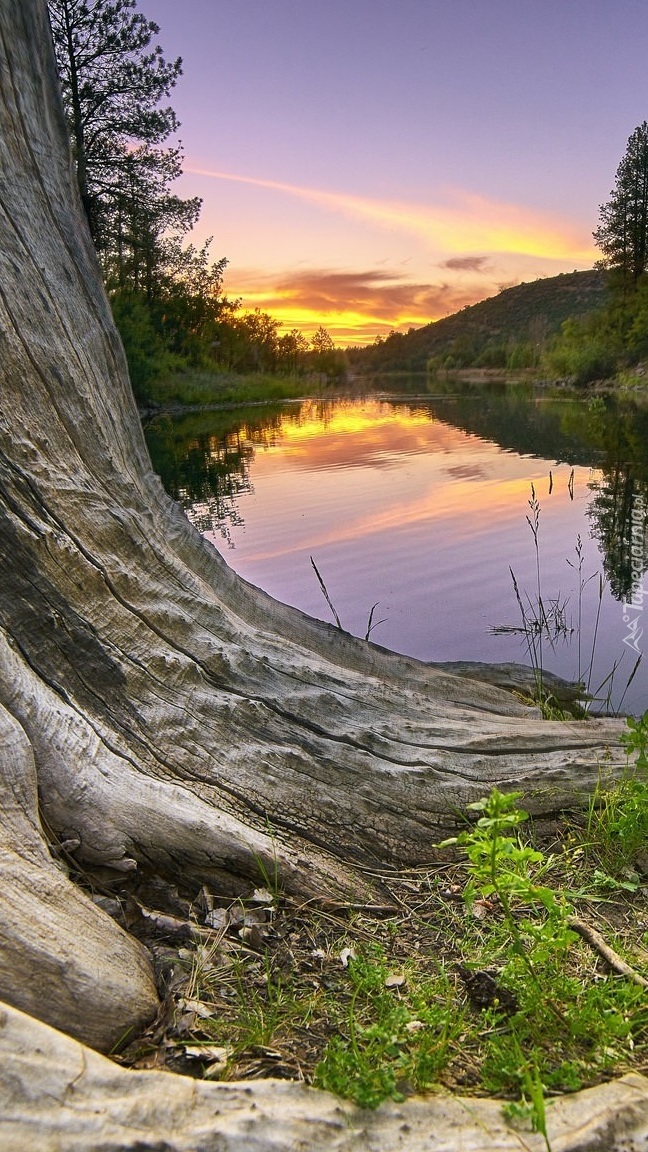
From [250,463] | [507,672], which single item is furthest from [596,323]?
[507,672]

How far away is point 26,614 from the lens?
3.01m

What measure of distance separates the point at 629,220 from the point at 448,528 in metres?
55.9

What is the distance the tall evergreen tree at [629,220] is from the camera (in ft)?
178

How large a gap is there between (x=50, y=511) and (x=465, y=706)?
3.09m

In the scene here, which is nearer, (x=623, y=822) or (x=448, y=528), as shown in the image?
(x=623, y=822)

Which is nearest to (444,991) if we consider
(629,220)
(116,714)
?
(116,714)

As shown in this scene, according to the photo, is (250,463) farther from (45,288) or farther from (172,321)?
(172,321)

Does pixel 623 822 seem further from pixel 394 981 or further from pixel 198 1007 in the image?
pixel 198 1007

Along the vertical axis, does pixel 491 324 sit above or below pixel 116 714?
above

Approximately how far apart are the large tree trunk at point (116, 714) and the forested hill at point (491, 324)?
114778 millimetres

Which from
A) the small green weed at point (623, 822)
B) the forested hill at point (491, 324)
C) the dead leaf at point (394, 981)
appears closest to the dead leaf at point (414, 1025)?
the dead leaf at point (394, 981)

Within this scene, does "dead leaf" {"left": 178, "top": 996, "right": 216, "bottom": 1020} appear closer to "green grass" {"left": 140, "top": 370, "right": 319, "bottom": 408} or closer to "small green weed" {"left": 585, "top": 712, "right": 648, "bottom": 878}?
"small green weed" {"left": 585, "top": 712, "right": 648, "bottom": 878}

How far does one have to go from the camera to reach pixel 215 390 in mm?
55500

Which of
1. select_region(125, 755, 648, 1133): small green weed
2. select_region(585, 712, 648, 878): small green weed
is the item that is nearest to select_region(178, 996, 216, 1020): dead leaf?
select_region(125, 755, 648, 1133): small green weed
